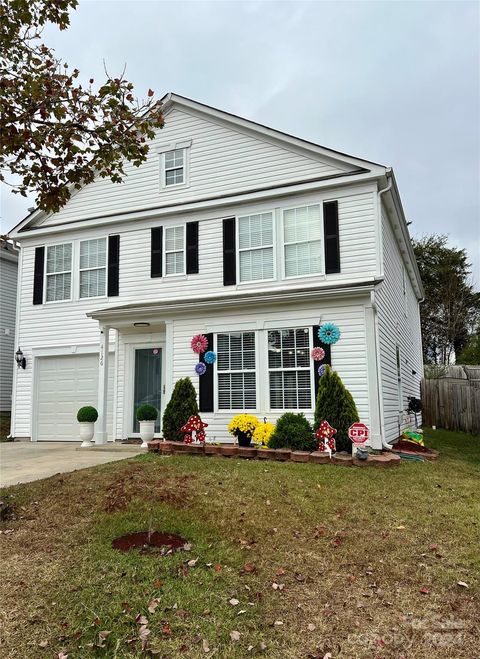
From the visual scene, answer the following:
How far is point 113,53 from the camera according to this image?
21.1ft

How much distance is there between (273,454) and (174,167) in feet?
25.7

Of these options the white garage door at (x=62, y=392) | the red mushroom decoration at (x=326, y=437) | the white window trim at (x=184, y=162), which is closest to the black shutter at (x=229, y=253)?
the white window trim at (x=184, y=162)

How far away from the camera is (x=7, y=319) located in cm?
1625

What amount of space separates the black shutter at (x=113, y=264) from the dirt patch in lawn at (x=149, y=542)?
8.49m

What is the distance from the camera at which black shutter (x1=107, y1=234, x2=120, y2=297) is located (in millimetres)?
12170

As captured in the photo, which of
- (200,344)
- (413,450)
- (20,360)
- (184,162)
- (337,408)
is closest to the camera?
(337,408)

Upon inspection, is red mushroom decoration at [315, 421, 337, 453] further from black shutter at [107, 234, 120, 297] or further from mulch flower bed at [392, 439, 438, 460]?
black shutter at [107, 234, 120, 297]

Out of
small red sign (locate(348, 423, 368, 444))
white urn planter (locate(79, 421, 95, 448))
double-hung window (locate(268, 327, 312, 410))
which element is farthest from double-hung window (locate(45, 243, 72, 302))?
Result: small red sign (locate(348, 423, 368, 444))

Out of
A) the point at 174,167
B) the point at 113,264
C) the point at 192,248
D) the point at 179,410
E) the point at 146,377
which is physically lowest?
the point at 179,410

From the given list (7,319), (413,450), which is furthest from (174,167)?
(413,450)

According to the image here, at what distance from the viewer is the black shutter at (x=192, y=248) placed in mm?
11445

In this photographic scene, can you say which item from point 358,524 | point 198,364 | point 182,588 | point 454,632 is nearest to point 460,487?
point 358,524

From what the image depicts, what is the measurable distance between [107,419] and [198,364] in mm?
3125

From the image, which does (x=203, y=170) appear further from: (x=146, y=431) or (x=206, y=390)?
(x=146, y=431)
